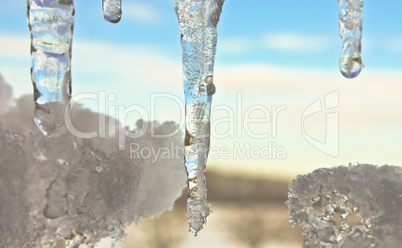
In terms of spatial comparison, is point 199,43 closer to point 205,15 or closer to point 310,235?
point 205,15

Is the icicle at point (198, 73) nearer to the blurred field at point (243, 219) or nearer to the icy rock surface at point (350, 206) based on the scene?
the icy rock surface at point (350, 206)

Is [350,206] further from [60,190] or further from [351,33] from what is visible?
[60,190]

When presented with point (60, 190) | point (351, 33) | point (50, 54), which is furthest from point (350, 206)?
point (50, 54)

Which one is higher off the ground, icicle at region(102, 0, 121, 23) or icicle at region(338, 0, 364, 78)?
icicle at region(102, 0, 121, 23)

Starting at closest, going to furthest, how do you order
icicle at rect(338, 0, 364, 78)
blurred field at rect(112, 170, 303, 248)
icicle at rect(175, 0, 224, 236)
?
1. icicle at rect(338, 0, 364, 78)
2. icicle at rect(175, 0, 224, 236)
3. blurred field at rect(112, 170, 303, 248)

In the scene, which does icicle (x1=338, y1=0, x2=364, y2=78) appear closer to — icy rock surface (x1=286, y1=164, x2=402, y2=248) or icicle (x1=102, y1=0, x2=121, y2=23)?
icy rock surface (x1=286, y1=164, x2=402, y2=248)

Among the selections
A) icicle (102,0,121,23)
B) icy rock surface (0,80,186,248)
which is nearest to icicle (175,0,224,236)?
icicle (102,0,121,23)

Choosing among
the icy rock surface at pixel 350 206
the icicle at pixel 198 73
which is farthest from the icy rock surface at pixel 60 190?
the icy rock surface at pixel 350 206
